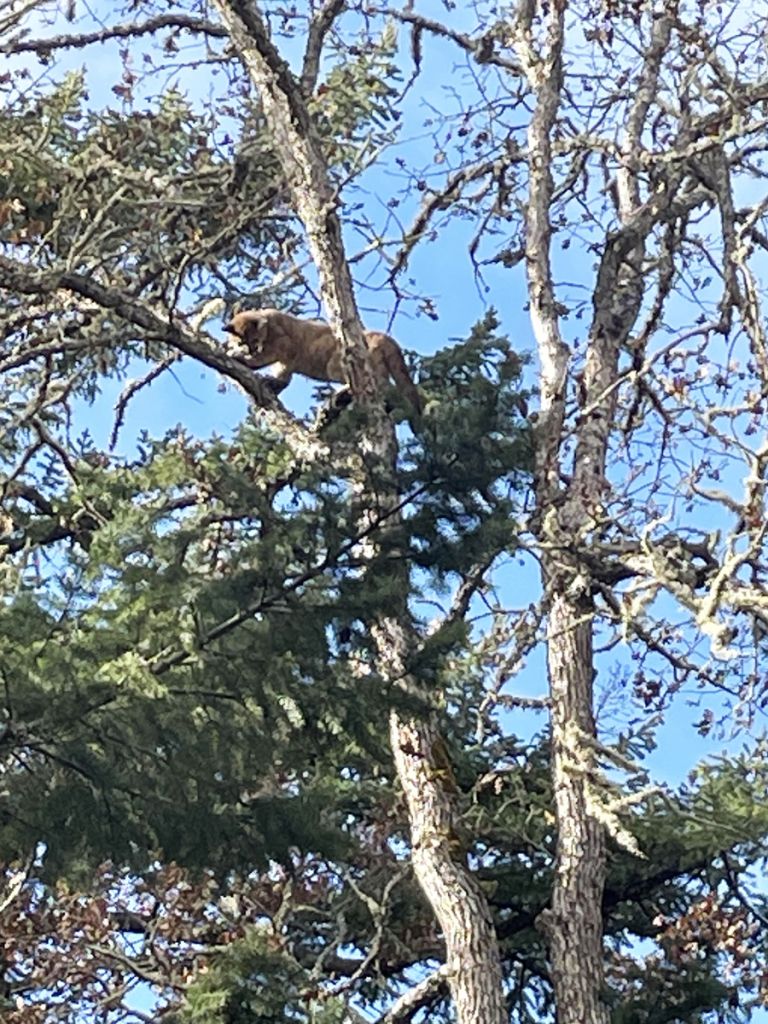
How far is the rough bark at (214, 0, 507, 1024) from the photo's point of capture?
29.7 feet

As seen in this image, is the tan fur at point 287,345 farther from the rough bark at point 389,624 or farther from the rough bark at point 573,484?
the rough bark at point 573,484

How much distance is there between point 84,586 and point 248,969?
105 inches

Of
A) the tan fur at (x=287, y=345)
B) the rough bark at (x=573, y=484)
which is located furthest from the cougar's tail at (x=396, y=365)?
the rough bark at (x=573, y=484)

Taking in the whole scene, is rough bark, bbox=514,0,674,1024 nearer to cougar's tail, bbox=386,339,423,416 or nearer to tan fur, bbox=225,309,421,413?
cougar's tail, bbox=386,339,423,416

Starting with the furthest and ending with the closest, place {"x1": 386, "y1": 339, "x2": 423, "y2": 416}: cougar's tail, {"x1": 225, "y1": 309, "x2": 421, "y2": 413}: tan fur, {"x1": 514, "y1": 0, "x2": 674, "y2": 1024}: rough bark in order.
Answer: {"x1": 225, "y1": 309, "x2": 421, "y2": 413}: tan fur < {"x1": 386, "y1": 339, "x2": 423, "y2": 416}: cougar's tail < {"x1": 514, "y1": 0, "x2": 674, "y2": 1024}: rough bark

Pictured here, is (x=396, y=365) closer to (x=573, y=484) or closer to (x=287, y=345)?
(x=287, y=345)

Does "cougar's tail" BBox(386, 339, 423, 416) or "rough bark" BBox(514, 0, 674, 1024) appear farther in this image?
"cougar's tail" BBox(386, 339, 423, 416)

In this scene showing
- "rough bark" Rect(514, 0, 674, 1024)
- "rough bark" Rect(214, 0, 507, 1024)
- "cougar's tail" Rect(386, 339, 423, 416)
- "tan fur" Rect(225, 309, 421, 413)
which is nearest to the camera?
"rough bark" Rect(214, 0, 507, 1024)

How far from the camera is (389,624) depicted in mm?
9219

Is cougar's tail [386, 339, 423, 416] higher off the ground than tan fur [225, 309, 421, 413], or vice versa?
tan fur [225, 309, 421, 413]

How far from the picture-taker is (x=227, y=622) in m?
7.27

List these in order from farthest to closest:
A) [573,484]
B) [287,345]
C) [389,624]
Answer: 1. [573,484]
2. [287,345]
3. [389,624]

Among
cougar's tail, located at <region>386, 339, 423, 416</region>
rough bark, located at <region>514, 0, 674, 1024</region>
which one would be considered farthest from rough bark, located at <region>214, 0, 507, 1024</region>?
rough bark, located at <region>514, 0, 674, 1024</region>

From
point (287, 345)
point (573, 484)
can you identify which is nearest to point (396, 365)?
point (287, 345)
